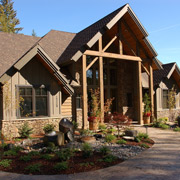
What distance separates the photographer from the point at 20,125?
10352 millimetres

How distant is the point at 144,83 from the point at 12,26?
2929cm

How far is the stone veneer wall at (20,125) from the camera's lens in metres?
9.95

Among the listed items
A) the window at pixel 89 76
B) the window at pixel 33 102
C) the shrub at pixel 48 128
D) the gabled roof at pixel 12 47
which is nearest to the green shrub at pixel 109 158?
the shrub at pixel 48 128

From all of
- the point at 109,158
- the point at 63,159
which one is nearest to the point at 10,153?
the point at 63,159

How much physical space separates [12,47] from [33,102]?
17.4 ft

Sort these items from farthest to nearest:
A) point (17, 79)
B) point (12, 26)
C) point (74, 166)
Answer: point (12, 26) < point (17, 79) < point (74, 166)

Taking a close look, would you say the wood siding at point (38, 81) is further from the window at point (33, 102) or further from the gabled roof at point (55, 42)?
the gabled roof at point (55, 42)

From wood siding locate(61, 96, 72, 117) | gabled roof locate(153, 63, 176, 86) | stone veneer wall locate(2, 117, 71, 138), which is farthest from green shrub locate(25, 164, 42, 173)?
gabled roof locate(153, 63, 176, 86)

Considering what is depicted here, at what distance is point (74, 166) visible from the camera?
5.69 metres

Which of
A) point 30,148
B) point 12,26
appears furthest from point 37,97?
point 12,26

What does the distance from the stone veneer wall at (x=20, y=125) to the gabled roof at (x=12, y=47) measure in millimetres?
3110

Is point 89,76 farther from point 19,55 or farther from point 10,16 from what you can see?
point 10,16

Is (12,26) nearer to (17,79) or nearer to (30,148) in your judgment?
(17,79)

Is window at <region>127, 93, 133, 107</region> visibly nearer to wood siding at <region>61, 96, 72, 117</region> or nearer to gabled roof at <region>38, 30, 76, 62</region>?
wood siding at <region>61, 96, 72, 117</region>
